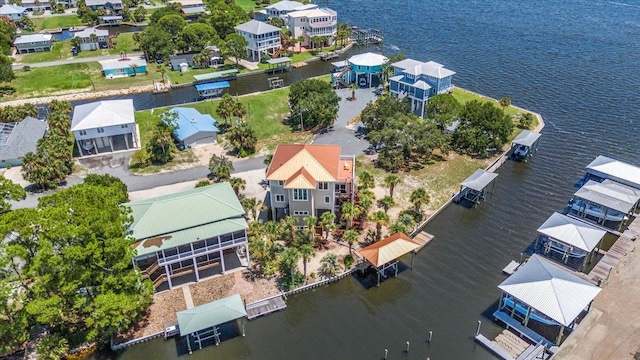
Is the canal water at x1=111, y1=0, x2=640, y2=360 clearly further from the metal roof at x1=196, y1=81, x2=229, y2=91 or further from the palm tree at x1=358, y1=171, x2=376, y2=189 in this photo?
the palm tree at x1=358, y1=171, x2=376, y2=189

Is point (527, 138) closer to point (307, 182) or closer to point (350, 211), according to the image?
point (350, 211)

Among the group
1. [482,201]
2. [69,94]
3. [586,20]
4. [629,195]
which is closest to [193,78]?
[69,94]

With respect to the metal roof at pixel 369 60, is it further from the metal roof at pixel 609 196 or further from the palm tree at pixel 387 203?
the metal roof at pixel 609 196

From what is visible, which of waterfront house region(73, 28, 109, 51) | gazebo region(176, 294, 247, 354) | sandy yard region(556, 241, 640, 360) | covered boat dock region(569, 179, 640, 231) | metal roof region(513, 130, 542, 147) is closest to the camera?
sandy yard region(556, 241, 640, 360)

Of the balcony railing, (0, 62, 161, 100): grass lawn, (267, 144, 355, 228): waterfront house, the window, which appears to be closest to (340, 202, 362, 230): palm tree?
(267, 144, 355, 228): waterfront house

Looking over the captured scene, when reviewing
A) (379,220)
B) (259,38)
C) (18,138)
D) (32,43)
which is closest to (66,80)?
(32,43)

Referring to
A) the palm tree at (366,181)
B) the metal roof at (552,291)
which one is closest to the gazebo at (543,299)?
the metal roof at (552,291)
